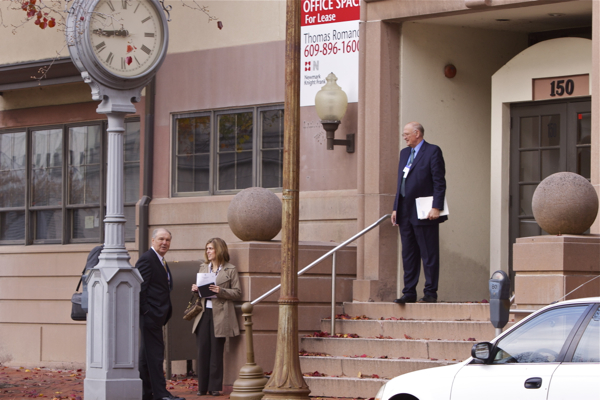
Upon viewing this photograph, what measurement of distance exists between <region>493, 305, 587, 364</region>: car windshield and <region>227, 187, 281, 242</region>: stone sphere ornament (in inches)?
219

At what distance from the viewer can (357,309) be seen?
12672 mm

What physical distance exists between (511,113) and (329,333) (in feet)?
12.8

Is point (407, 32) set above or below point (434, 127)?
above

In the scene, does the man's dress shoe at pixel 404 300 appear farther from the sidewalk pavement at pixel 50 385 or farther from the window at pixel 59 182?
the window at pixel 59 182

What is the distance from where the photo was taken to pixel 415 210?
1230cm

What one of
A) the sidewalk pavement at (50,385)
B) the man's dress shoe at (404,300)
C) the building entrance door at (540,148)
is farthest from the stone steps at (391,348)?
the building entrance door at (540,148)

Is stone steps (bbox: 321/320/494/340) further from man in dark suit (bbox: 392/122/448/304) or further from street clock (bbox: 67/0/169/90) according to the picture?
street clock (bbox: 67/0/169/90)

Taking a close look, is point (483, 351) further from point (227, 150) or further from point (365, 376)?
point (227, 150)

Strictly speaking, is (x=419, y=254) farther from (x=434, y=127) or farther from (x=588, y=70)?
(x=588, y=70)

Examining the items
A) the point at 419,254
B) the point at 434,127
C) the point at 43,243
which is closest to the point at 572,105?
Answer: the point at 434,127

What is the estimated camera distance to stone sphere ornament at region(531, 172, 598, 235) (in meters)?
10.2

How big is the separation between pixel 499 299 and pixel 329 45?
677cm

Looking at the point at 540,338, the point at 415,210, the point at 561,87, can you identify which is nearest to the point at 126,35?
the point at 415,210

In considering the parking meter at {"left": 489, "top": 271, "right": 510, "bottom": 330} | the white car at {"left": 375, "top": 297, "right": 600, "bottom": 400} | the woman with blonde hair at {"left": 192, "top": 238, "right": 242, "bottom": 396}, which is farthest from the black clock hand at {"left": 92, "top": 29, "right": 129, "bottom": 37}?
the white car at {"left": 375, "top": 297, "right": 600, "bottom": 400}
